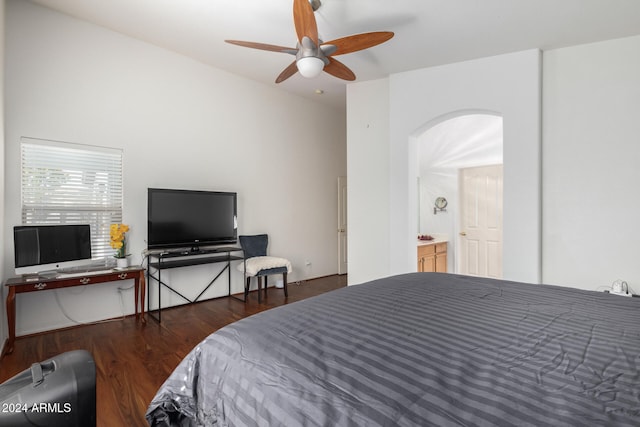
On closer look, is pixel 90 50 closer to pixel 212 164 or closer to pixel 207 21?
pixel 207 21

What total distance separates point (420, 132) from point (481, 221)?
234cm

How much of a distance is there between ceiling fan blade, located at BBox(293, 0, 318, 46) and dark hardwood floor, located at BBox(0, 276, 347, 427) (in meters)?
2.80

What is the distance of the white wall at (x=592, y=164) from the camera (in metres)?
3.27

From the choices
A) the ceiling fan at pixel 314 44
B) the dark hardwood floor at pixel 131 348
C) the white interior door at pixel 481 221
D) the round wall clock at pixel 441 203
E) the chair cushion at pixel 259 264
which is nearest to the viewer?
the dark hardwood floor at pixel 131 348

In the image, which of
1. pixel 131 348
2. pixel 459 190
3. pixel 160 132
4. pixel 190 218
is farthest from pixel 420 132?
pixel 131 348

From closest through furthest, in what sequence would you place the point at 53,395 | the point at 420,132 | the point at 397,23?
the point at 53,395 → the point at 397,23 → the point at 420,132

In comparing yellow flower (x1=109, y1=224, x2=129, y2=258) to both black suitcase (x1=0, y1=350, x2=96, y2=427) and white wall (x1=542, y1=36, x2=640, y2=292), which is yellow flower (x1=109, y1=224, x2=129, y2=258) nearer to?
black suitcase (x1=0, y1=350, x2=96, y2=427)

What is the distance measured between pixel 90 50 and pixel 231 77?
5.69 feet

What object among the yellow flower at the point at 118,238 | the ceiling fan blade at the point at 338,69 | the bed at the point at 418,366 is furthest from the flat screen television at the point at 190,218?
the bed at the point at 418,366

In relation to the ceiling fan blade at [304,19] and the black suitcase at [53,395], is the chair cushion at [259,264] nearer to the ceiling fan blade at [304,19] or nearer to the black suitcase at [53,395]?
the ceiling fan blade at [304,19]

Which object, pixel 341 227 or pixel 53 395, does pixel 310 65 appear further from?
pixel 341 227

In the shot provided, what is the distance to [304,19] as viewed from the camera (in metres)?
2.38

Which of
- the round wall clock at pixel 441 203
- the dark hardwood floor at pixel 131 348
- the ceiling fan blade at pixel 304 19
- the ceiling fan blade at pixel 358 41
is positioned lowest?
the dark hardwood floor at pixel 131 348

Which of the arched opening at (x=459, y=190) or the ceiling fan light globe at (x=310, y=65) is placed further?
the arched opening at (x=459, y=190)
